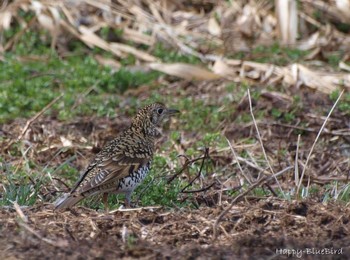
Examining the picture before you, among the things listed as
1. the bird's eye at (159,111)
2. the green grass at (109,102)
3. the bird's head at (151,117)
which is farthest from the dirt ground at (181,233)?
the bird's eye at (159,111)

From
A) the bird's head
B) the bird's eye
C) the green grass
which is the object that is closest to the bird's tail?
the green grass

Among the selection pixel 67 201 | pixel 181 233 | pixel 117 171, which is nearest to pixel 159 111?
pixel 117 171

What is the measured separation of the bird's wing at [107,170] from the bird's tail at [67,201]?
0.30 ft

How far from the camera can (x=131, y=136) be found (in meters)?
8.59

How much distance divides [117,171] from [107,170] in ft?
0.32

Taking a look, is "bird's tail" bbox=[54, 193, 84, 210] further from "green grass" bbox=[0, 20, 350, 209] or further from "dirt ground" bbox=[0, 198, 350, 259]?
"green grass" bbox=[0, 20, 350, 209]

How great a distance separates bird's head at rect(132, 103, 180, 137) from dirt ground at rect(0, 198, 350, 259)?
1882mm

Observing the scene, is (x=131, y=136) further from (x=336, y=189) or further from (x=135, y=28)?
(x=135, y=28)

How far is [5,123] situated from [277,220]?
5.32 m

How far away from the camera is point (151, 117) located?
355 inches

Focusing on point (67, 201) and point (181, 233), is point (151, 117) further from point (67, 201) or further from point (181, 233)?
point (181, 233)

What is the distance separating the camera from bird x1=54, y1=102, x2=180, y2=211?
7.44 meters

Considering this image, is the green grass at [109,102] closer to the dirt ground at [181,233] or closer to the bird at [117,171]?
the bird at [117,171]

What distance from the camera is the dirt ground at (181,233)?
577cm
